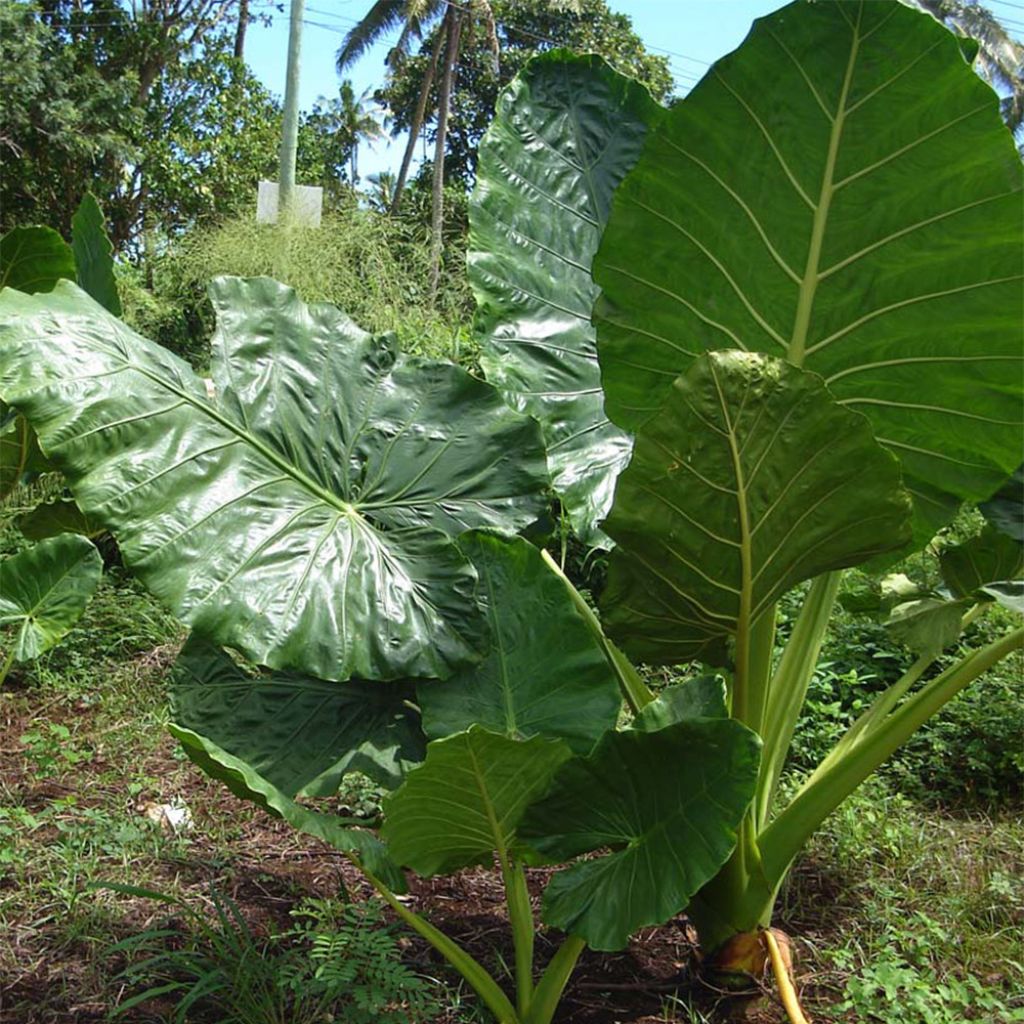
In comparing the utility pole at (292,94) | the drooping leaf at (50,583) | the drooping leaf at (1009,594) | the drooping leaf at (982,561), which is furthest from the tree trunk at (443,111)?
the drooping leaf at (1009,594)

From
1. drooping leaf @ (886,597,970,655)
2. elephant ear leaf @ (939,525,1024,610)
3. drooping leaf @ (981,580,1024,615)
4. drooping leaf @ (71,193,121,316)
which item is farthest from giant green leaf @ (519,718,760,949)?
drooping leaf @ (71,193,121,316)

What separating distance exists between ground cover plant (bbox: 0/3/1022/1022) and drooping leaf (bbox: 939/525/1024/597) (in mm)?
161

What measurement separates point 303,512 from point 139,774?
120 centimetres

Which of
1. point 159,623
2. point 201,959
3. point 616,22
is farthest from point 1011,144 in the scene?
point 616,22

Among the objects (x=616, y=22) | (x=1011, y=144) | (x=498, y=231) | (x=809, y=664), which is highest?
(x=616, y=22)

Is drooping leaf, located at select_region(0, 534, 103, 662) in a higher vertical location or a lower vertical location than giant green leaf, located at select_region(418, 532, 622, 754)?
lower

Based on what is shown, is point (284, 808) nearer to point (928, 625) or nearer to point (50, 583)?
point (928, 625)

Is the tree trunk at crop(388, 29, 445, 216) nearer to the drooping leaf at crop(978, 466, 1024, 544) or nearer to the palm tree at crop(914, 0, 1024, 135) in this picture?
the palm tree at crop(914, 0, 1024, 135)

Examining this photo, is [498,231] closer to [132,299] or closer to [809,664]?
[809,664]

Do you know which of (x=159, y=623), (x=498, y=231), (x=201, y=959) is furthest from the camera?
(x=159, y=623)

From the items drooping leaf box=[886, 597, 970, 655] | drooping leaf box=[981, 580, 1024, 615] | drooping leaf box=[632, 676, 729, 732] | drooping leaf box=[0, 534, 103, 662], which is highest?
drooping leaf box=[981, 580, 1024, 615]

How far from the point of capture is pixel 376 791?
7.89 feet

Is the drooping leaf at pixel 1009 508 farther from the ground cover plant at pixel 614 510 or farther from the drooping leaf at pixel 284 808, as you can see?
the drooping leaf at pixel 284 808

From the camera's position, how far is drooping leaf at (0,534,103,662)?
2391 mm
